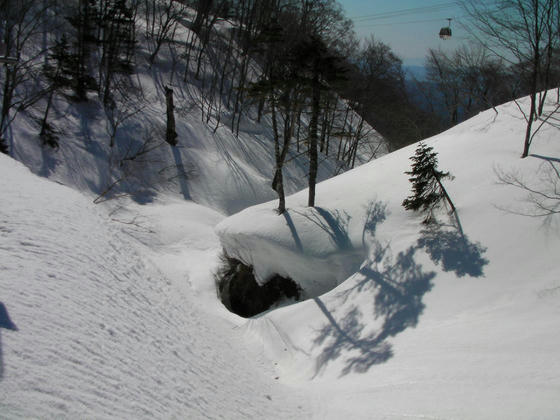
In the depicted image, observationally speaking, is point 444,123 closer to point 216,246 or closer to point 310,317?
point 216,246

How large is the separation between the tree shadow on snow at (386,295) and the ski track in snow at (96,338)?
1704mm

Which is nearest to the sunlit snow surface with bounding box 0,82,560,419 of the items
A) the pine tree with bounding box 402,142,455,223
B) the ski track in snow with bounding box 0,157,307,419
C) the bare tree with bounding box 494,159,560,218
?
the ski track in snow with bounding box 0,157,307,419

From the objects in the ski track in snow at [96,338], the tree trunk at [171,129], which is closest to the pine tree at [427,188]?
the ski track in snow at [96,338]

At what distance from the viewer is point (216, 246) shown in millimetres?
16047

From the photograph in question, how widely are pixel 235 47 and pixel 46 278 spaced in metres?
37.5

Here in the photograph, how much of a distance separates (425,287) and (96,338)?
23.6ft

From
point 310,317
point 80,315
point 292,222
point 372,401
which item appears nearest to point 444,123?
point 292,222

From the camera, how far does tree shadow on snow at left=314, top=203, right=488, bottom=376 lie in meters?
7.71

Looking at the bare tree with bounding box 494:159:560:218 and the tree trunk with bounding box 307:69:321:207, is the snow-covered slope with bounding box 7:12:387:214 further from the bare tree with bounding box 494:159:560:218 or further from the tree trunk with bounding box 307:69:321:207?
the bare tree with bounding box 494:159:560:218

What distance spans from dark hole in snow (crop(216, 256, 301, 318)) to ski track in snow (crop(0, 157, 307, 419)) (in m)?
4.25

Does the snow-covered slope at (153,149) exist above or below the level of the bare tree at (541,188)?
below

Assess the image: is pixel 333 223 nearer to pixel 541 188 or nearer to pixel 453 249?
pixel 453 249

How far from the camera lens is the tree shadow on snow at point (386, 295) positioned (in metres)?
7.71

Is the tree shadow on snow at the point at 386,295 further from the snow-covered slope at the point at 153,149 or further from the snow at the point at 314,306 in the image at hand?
the snow-covered slope at the point at 153,149
